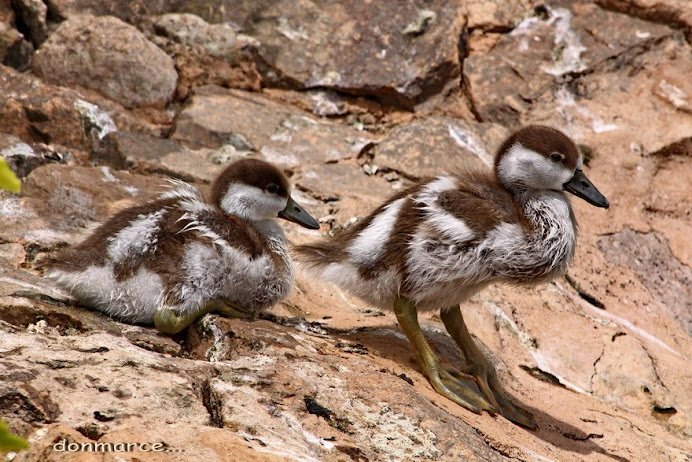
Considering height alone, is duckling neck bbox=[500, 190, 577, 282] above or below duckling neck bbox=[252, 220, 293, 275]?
above

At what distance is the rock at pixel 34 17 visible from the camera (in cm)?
830

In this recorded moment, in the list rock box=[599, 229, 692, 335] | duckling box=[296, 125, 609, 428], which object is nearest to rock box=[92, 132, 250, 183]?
duckling box=[296, 125, 609, 428]

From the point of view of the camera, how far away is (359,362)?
14.4ft

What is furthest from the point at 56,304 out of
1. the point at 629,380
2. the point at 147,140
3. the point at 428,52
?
the point at 428,52

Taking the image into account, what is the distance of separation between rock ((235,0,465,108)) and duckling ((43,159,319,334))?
377cm

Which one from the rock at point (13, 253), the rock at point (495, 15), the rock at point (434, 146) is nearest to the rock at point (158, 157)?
the rock at point (434, 146)

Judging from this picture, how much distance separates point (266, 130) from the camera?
7.84 meters

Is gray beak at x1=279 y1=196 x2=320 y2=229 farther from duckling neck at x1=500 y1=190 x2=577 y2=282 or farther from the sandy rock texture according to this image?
duckling neck at x1=500 y1=190 x2=577 y2=282

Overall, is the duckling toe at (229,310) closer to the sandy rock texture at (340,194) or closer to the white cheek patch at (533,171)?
the sandy rock texture at (340,194)

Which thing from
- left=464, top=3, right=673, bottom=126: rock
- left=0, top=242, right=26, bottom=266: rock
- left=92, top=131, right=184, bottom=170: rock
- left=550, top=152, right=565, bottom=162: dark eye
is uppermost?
left=464, top=3, right=673, bottom=126: rock

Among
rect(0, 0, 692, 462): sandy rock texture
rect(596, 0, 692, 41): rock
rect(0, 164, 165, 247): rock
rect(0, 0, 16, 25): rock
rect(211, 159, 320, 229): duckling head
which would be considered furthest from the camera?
rect(596, 0, 692, 41): rock

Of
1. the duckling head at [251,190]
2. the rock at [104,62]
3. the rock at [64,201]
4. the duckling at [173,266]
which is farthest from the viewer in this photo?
the rock at [104,62]

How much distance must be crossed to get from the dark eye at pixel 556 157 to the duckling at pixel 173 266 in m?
1.79

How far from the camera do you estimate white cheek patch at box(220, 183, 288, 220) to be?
527 cm
